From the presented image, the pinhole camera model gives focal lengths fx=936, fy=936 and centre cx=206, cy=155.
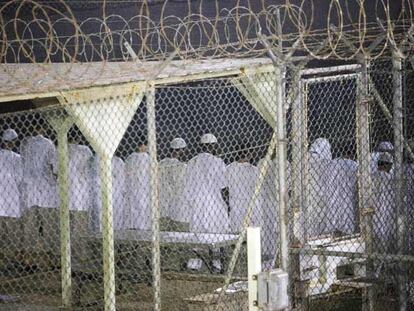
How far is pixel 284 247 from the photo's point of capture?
21.4ft

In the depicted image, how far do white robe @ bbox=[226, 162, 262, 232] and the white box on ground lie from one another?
636 centimetres

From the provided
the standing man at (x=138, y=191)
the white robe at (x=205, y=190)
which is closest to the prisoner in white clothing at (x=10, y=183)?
the standing man at (x=138, y=191)

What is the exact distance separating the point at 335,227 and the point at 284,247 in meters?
4.10

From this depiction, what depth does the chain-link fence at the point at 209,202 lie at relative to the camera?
7.95 meters

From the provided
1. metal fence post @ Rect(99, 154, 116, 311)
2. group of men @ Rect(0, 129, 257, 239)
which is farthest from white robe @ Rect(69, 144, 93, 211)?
metal fence post @ Rect(99, 154, 116, 311)

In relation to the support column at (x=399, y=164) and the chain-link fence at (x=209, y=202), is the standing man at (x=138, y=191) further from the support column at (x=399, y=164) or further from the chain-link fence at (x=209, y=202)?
the support column at (x=399, y=164)

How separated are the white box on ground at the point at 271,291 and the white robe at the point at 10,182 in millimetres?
7447

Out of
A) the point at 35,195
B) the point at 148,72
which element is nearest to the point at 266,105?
the point at 148,72

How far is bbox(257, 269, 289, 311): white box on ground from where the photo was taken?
4934 mm

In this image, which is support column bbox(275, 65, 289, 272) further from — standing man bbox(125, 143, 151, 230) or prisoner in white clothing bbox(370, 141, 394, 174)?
standing man bbox(125, 143, 151, 230)

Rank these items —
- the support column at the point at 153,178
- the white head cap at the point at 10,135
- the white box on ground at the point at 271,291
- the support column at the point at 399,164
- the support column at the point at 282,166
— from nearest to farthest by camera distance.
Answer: the white box on ground at the point at 271,291
the support column at the point at 282,166
the support column at the point at 399,164
the support column at the point at 153,178
the white head cap at the point at 10,135

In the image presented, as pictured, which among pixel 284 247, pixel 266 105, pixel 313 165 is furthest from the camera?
pixel 313 165

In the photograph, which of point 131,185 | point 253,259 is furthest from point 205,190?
point 253,259

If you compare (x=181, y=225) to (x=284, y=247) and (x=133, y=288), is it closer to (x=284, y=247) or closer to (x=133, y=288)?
(x=133, y=288)
